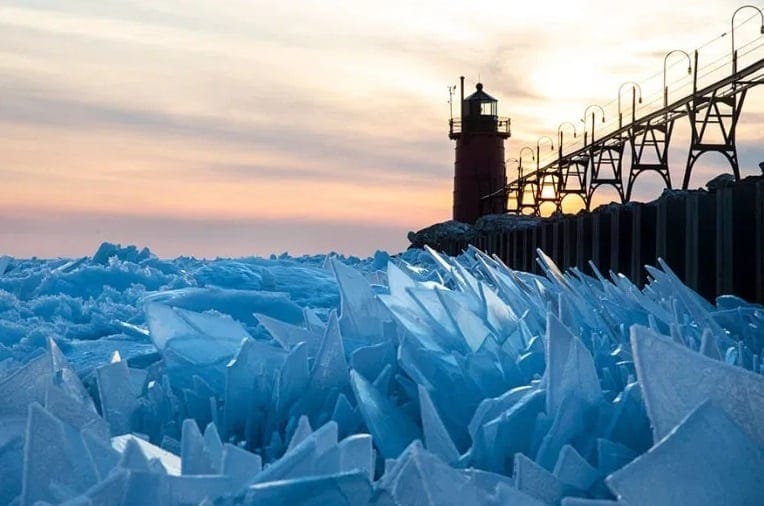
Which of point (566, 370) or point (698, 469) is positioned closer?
point (698, 469)

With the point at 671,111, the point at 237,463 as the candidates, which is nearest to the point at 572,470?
the point at 237,463

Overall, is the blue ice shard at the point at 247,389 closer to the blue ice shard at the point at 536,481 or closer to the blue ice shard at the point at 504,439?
the blue ice shard at the point at 504,439

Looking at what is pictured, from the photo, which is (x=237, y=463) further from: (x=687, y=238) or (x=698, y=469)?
(x=687, y=238)

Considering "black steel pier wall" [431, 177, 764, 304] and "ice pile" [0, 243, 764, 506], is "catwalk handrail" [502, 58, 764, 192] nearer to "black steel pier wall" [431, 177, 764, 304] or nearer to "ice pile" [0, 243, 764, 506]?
"black steel pier wall" [431, 177, 764, 304]

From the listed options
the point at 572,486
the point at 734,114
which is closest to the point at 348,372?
the point at 572,486

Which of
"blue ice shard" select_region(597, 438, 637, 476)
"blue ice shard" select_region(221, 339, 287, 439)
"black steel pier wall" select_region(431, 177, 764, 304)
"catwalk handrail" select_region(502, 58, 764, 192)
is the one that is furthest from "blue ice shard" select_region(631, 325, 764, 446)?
"catwalk handrail" select_region(502, 58, 764, 192)

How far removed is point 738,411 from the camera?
0.63 metres

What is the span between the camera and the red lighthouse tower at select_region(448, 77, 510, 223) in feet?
133

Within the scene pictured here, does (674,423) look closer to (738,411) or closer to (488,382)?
(738,411)

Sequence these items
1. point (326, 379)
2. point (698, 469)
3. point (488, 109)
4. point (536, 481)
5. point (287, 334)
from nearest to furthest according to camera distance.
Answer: point (698, 469) < point (536, 481) < point (326, 379) < point (287, 334) < point (488, 109)

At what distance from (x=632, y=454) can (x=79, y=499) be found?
49 cm

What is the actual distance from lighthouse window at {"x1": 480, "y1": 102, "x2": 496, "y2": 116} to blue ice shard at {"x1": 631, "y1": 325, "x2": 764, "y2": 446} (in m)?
40.7

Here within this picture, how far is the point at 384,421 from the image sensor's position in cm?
92

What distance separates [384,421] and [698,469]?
15.6 inches
